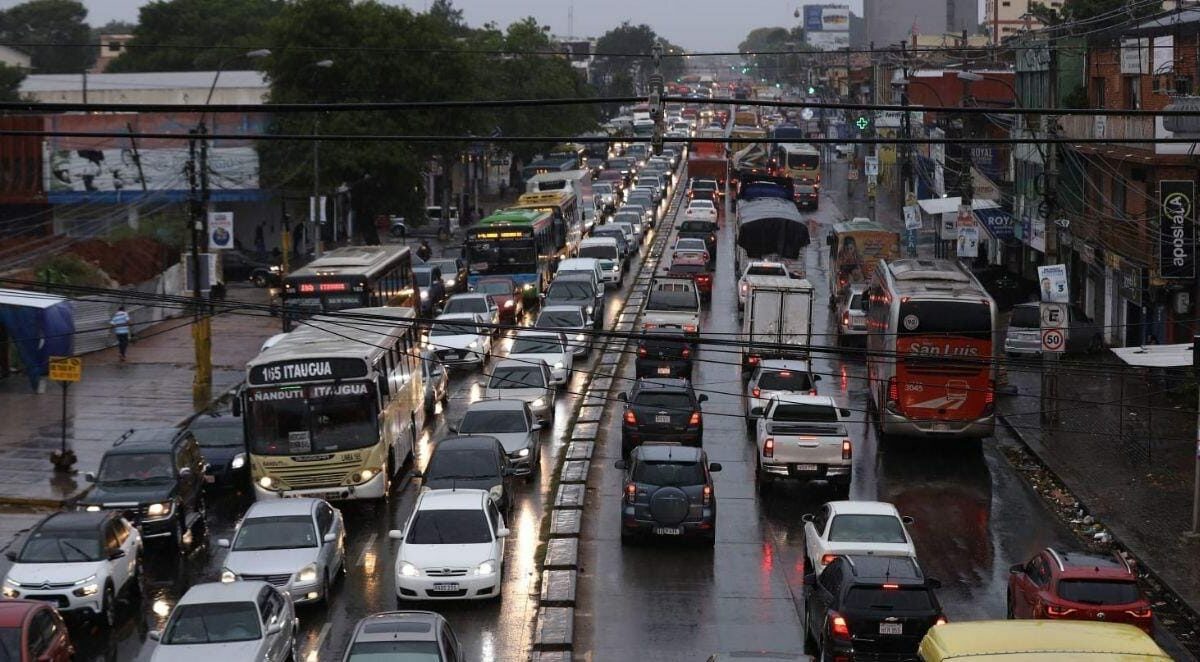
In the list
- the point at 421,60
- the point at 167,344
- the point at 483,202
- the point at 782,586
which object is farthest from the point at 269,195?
the point at 782,586

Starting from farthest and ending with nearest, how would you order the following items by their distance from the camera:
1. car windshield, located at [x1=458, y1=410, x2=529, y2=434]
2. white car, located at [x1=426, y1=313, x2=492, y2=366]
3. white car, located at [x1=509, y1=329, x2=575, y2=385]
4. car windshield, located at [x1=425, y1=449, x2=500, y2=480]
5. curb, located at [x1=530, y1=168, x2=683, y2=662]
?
white car, located at [x1=426, y1=313, x2=492, y2=366], white car, located at [x1=509, y1=329, x2=575, y2=385], car windshield, located at [x1=458, y1=410, x2=529, y2=434], car windshield, located at [x1=425, y1=449, x2=500, y2=480], curb, located at [x1=530, y1=168, x2=683, y2=662]

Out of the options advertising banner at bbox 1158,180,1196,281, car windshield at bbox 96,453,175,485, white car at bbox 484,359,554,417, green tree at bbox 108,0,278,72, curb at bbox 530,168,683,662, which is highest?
green tree at bbox 108,0,278,72

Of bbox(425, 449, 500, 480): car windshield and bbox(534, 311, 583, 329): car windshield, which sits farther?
bbox(534, 311, 583, 329): car windshield

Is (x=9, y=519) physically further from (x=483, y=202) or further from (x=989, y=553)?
(x=483, y=202)

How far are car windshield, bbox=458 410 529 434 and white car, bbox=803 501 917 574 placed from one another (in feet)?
30.2

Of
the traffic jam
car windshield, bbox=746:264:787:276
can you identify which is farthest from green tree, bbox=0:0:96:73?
the traffic jam

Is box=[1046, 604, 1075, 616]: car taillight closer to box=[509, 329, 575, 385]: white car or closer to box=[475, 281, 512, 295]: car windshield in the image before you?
box=[509, 329, 575, 385]: white car

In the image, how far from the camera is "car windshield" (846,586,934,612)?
54.0 feet

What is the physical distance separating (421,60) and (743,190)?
1724cm

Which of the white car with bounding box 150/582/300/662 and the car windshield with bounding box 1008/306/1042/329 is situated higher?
the car windshield with bounding box 1008/306/1042/329

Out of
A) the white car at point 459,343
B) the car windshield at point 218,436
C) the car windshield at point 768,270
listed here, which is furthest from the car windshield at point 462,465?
the car windshield at point 768,270

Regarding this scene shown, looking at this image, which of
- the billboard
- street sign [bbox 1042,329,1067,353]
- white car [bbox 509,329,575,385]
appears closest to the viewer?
street sign [bbox 1042,329,1067,353]

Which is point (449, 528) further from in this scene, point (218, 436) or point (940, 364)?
point (940, 364)

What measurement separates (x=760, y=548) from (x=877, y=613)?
26.2 ft
